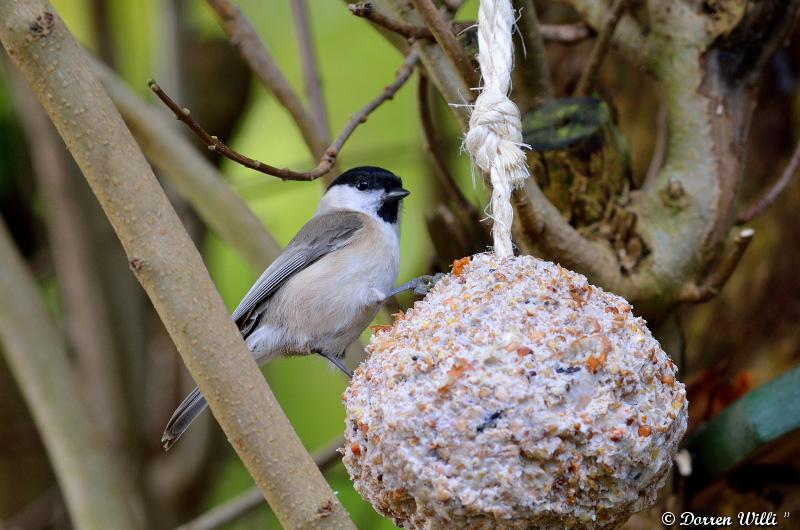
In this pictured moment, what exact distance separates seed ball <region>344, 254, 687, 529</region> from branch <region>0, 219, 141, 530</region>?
110 cm

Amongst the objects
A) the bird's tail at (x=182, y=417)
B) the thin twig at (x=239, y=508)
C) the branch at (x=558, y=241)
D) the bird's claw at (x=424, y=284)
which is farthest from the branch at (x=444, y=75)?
the thin twig at (x=239, y=508)

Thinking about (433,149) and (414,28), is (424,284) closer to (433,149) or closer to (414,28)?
(433,149)

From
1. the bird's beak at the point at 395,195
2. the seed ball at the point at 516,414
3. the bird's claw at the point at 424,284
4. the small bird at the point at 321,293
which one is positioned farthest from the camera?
the bird's beak at the point at 395,195

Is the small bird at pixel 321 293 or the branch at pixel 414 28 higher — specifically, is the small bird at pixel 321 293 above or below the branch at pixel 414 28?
below

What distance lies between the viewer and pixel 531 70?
1.56 meters

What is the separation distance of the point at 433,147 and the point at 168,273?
0.72 metres

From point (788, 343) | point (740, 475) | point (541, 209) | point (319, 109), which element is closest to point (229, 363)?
point (541, 209)

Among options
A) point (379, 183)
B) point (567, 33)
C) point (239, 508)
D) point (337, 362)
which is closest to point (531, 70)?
point (567, 33)

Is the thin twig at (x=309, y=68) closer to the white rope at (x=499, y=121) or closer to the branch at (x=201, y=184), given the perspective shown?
the branch at (x=201, y=184)

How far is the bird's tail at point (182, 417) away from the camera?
146 centimetres

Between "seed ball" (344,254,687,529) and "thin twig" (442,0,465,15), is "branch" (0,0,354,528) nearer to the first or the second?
"seed ball" (344,254,687,529)

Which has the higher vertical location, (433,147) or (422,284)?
(433,147)

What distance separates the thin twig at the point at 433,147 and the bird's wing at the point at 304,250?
222mm

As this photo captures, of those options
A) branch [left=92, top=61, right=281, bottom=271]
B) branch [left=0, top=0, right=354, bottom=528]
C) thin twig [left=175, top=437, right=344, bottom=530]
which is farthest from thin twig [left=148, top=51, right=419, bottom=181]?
thin twig [left=175, top=437, right=344, bottom=530]
